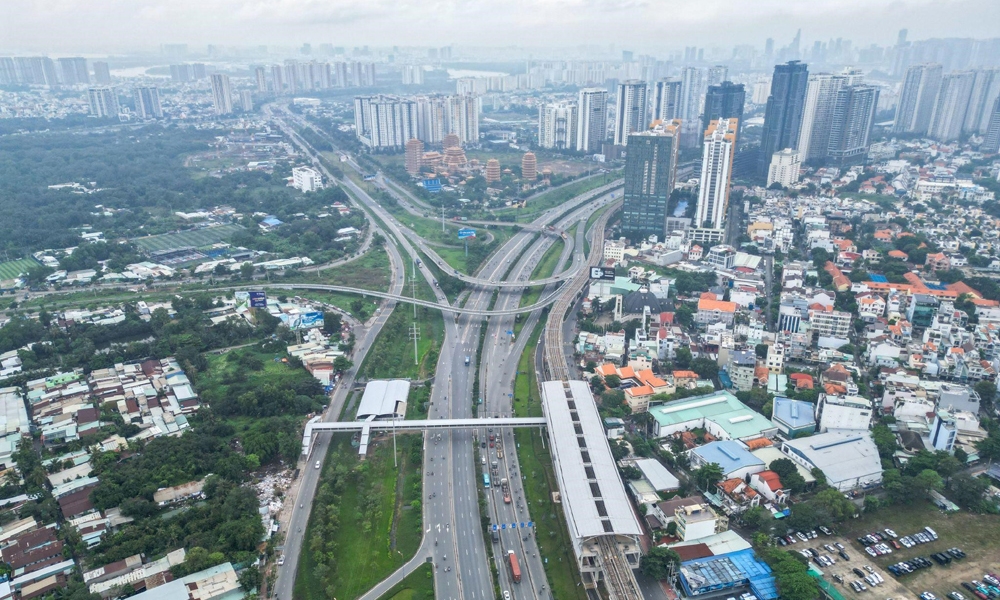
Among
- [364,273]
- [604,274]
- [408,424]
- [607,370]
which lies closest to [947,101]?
[604,274]

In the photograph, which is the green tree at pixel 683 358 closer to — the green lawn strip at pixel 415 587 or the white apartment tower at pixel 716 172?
the green lawn strip at pixel 415 587

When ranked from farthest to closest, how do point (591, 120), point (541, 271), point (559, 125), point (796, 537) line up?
point (559, 125), point (591, 120), point (541, 271), point (796, 537)

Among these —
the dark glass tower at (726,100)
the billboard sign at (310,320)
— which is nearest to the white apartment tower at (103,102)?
the billboard sign at (310,320)

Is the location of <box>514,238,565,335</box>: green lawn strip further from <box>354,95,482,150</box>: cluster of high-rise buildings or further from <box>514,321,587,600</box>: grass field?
<box>354,95,482,150</box>: cluster of high-rise buildings

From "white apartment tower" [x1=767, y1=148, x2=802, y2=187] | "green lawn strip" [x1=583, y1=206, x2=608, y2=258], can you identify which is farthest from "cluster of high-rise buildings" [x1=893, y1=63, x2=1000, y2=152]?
"green lawn strip" [x1=583, y1=206, x2=608, y2=258]

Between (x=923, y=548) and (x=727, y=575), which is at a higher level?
(x=727, y=575)

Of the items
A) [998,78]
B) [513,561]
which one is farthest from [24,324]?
[998,78]

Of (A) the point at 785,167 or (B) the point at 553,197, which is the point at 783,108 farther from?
(B) the point at 553,197
